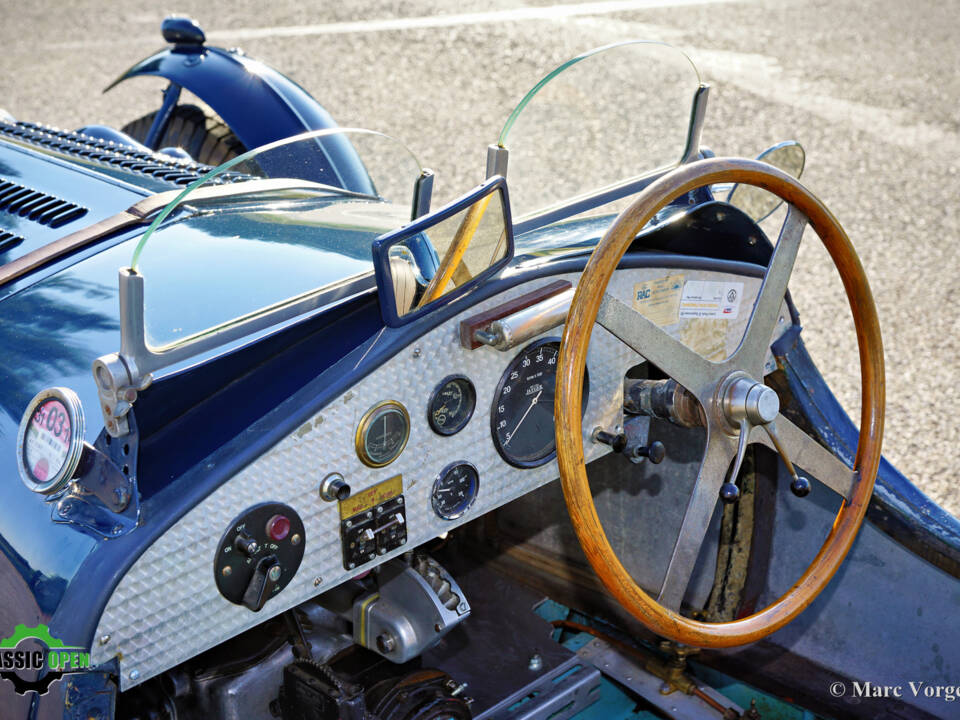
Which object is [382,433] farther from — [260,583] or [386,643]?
[386,643]

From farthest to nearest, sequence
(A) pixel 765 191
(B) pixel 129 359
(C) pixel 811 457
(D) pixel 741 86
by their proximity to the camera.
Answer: (D) pixel 741 86, (A) pixel 765 191, (C) pixel 811 457, (B) pixel 129 359

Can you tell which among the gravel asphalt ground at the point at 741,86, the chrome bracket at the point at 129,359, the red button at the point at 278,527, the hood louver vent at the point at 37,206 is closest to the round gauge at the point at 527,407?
the red button at the point at 278,527

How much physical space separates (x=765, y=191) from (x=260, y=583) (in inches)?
56.8

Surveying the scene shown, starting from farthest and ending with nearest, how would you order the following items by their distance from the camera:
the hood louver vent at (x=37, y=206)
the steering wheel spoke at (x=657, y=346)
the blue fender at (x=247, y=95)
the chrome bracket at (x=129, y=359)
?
the blue fender at (x=247, y=95) < the hood louver vent at (x=37, y=206) < the steering wheel spoke at (x=657, y=346) < the chrome bracket at (x=129, y=359)

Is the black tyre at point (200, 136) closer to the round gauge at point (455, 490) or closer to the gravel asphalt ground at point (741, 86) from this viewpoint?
the round gauge at point (455, 490)

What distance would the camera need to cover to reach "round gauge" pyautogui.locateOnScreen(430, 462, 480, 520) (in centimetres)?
170

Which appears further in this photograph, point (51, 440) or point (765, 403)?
point (765, 403)

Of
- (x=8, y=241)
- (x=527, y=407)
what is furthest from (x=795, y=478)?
(x=8, y=241)

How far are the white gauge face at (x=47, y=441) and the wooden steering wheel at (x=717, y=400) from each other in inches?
27.2

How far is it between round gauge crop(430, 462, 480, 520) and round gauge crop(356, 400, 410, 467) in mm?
115

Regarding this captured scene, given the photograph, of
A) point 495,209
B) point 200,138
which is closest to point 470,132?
point 200,138

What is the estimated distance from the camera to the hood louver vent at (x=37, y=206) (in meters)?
2.09

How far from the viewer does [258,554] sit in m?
1.50

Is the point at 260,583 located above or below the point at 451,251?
below
